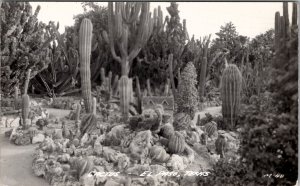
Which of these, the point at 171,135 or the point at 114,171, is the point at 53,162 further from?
the point at 171,135

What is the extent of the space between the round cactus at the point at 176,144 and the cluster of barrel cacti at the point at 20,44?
2.49 m

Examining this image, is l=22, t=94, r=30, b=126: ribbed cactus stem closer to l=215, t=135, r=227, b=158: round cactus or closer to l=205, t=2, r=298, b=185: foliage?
l=215, t=135, r=227, b=158: round cactus

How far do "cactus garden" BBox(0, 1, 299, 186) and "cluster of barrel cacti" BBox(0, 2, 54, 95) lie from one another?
0.02 meters

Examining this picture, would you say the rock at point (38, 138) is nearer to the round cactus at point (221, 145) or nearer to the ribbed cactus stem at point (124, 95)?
the ribbed cactus stem at point (124, 95)

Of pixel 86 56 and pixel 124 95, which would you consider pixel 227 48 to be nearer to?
pixel 124 95

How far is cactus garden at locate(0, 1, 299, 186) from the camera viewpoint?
483 cm

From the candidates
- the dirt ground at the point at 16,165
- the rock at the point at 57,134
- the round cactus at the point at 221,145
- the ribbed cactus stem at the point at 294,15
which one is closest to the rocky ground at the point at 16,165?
the dirt ground at the point at 16,165

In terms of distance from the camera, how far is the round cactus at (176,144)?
18.0 ft

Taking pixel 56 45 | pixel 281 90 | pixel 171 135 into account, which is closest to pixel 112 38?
pixel 56 45

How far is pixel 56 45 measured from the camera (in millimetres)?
6887

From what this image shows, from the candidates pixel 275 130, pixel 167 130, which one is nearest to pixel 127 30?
pixel 167 130

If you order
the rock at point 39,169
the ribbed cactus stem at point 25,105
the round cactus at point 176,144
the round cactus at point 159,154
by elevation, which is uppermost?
the ribbed cactus stem at point 25,105

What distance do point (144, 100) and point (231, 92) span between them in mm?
1300

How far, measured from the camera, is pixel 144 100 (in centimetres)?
614
